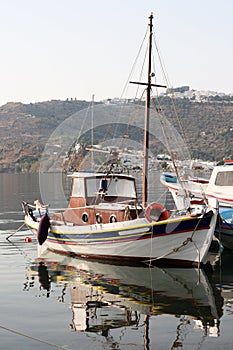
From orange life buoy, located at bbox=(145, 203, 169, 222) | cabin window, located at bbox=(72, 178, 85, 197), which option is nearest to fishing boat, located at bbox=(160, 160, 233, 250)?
orange life buoy, located at bbox=(145, 203, 169, 222)

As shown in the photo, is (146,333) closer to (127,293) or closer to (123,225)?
(127,293)

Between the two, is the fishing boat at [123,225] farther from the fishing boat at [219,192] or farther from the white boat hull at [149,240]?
the fishing boat at [219,192]

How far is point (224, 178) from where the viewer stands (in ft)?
109

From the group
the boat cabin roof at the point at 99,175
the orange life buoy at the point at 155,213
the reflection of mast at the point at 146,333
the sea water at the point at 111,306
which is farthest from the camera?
the boat cabin roof at the point at 99,175

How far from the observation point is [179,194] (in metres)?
39.6

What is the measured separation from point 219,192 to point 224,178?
846mm

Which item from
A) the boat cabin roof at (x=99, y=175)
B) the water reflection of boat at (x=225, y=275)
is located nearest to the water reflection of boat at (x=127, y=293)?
the water reflection of boat at (x=225, y=275)

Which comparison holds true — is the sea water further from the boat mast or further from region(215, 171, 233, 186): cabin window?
region(215, 171, 233, 186): cabin window

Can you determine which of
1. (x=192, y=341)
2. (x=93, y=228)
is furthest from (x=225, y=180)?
(x=192, y=341)

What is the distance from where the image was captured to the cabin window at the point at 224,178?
32.8 metres

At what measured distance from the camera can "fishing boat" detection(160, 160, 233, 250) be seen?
1002 inches

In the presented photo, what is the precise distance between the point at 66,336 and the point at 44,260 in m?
11.9

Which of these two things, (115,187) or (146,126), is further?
(115,187)

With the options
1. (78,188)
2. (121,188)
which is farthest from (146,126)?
(78,188)
